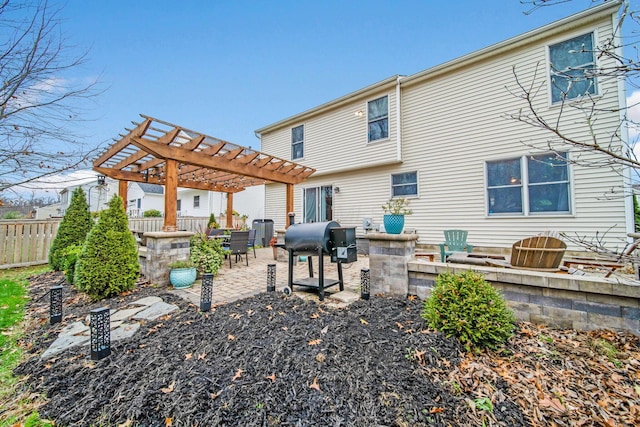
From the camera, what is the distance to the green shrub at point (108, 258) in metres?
4.42

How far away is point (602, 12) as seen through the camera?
570 cm

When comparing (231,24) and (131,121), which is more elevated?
(231,24)

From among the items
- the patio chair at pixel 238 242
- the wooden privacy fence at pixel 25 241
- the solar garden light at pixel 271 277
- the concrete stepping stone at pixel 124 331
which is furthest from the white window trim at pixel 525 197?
the wooden privacy fence at pixel 25 241

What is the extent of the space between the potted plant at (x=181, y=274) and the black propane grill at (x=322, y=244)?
202cm

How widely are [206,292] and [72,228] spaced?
18.3 ft

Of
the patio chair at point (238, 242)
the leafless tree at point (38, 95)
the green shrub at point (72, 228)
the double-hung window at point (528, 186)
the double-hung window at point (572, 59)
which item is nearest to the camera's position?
the leafless tree at point (38, 95)

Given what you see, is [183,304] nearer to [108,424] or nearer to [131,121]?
[108,424]

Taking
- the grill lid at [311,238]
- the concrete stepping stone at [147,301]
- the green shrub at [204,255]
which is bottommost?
the concrete stepping stone at [147,301]

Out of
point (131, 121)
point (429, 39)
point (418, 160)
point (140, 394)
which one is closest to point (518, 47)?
point (429, 39)

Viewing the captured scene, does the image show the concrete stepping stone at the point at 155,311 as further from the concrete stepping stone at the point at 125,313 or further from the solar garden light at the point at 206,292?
the solar garden light at the point at 206,292

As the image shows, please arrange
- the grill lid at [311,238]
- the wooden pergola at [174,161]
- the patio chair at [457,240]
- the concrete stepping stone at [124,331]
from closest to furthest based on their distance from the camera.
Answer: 1. the concrete stepping stone at [124,331]
2. the grill lid at [311,238]
3. the wooden pergola at [174,161]
4. the patio chair at [457,240]

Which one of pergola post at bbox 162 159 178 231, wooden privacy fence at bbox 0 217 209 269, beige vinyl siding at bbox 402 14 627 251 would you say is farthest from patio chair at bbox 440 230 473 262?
wooden privacy fence at bbox 0 217 209 269

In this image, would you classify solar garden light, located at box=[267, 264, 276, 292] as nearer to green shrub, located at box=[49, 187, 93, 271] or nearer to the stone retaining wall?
the stone retaining wall

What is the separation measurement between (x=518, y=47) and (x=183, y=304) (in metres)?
9.43
